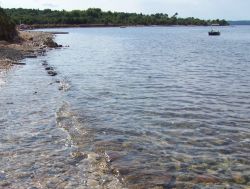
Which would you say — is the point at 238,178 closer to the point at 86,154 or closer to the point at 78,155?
the point at 86,154

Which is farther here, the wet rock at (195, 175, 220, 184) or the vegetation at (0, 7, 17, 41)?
the vegetation at (0, 7, 17, 41)

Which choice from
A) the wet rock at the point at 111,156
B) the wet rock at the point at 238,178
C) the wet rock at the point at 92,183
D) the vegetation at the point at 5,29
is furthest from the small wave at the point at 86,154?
the vegetation at the point at 5,29

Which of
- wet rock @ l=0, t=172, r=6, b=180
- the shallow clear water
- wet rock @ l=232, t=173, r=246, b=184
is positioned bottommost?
the shallow clear water

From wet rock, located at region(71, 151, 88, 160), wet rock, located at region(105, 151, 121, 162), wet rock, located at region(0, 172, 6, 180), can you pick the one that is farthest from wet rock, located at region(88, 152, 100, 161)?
wet rock, located at region(0, 172, 6, 180)

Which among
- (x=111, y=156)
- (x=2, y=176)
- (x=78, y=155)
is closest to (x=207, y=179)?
(x=111, y=156)

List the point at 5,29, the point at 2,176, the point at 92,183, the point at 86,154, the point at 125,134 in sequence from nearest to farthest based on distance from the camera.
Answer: the point at 92,183 < the point at 2,176 < the point at 86,154 < the point at 125,134 < the point at 5,29

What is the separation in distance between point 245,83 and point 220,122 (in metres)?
12.8

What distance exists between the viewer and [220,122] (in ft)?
59.0

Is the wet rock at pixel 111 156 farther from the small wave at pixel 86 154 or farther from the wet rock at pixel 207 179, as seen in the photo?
the wet rock at pixel 207 179

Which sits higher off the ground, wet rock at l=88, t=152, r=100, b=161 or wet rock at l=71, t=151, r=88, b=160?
wet rock at l=71, t=151, r=88, b=160

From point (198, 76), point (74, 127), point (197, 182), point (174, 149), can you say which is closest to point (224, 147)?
point (174, 149)

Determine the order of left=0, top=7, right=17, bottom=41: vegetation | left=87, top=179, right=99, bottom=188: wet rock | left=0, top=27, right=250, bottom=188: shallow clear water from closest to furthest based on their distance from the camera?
left=87, top=179, right=99, bottom=188: wet rock → left=0, top=27, right=250, bottom=188: shallow clear water → left=0, top=7, right=17, bottom=41: vegetation

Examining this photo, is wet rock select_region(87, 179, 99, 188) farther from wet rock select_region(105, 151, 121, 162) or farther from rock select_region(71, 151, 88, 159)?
rock select_region(71, 151, 88, 159)

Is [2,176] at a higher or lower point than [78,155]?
higher
